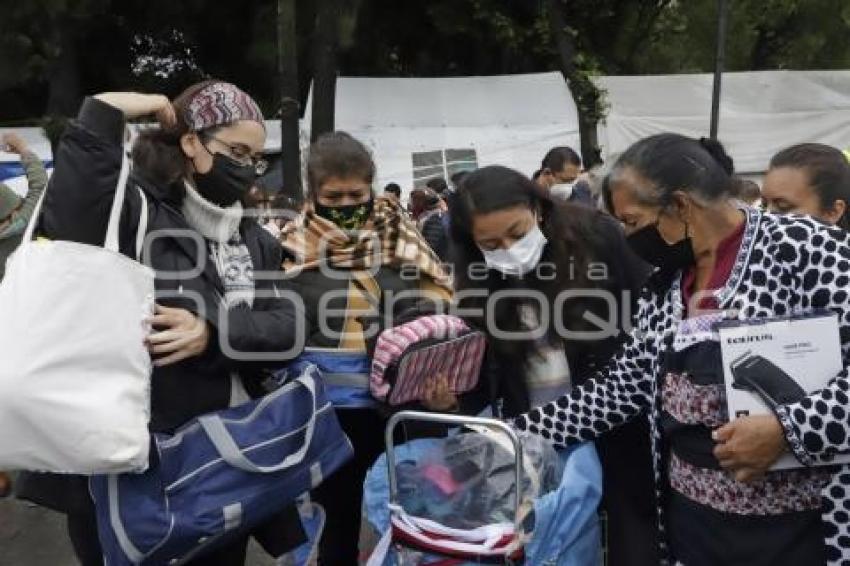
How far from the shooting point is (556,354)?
257 centimetres

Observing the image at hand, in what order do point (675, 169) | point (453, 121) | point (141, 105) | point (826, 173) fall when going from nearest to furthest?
point (675, 169)
point (141, 105)
point (826, 173)
point (453, 121)

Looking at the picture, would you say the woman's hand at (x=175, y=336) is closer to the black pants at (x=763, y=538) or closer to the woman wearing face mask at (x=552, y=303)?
the woman wearing face mask at (x=552, y=303)

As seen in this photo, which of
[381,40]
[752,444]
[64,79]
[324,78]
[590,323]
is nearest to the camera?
[752,444]

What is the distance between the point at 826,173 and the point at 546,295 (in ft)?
3.86

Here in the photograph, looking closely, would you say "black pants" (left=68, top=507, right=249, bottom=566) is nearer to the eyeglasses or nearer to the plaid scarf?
the plaid scarf

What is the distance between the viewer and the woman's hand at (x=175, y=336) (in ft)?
6.74

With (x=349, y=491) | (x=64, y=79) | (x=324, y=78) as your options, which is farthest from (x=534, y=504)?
(x=64, y=79)

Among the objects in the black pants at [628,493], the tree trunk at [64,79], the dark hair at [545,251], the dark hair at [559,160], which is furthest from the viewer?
the tree trunk at [64,79]

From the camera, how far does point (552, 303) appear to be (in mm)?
2598

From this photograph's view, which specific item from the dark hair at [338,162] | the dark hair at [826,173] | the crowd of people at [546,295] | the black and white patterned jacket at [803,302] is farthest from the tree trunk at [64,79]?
the black and white patterned jacket at [803,302]

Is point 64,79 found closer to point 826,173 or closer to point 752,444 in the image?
point 826,173

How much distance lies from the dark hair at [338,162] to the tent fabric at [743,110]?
12.0 m

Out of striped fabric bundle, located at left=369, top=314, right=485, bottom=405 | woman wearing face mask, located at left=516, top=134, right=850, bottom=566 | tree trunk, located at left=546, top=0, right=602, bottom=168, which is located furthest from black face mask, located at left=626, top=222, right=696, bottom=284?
tree trunk, located at left=546, top=0, right=602, bottom=168

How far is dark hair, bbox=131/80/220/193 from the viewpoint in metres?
2.24
